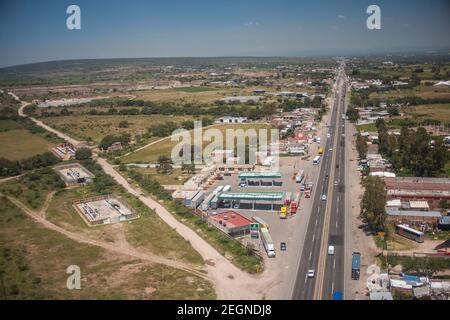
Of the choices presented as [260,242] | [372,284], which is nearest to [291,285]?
[372,284]

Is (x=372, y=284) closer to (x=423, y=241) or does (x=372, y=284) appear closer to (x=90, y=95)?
(x=423, y=241)

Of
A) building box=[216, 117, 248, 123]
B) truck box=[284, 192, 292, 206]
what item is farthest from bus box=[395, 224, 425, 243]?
building box=[216, 117, 248, 123]

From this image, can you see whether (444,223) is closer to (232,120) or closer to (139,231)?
(139,231)

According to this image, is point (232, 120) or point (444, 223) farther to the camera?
point (232, 120)

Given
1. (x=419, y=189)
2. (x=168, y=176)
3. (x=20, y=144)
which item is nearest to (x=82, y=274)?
(x=168, y=176)

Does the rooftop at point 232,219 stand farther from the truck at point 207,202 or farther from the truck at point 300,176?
the truck at point 300,176

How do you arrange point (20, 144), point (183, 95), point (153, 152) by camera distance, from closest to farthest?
1. point (153, 152)
2. point (20, 144)
3. point (183, 95)
